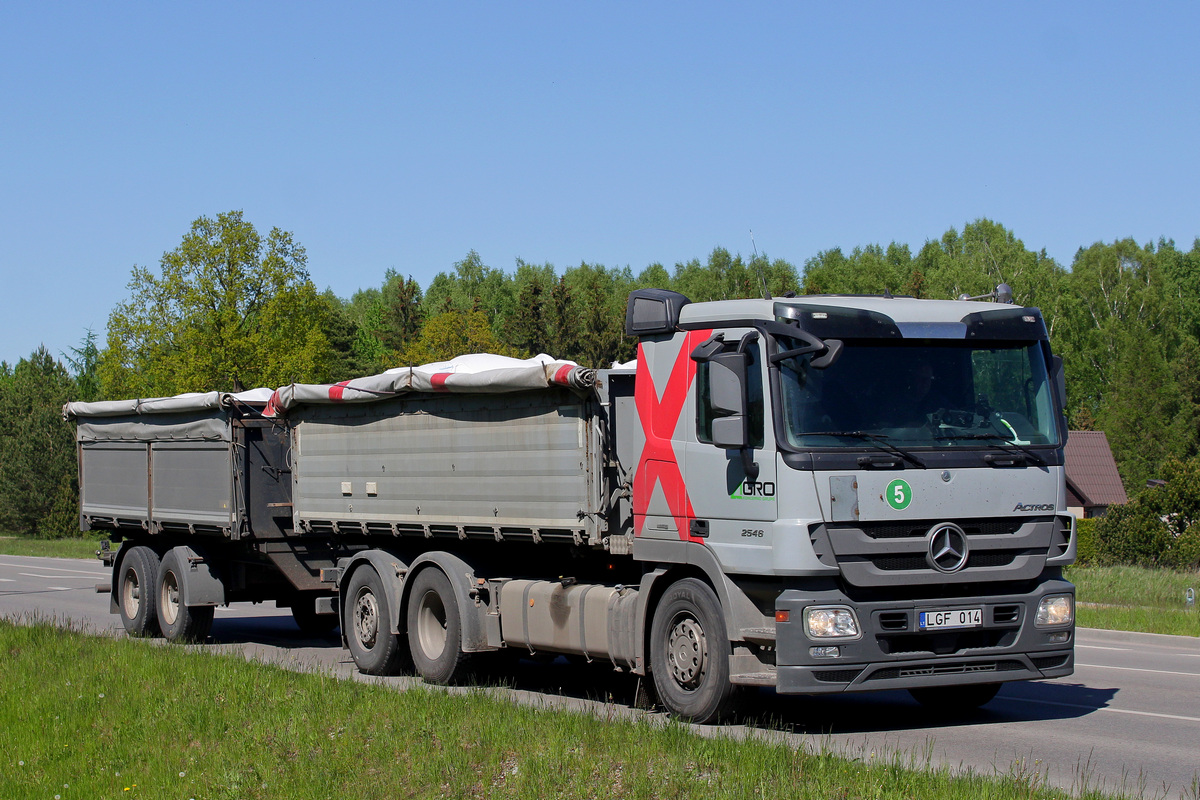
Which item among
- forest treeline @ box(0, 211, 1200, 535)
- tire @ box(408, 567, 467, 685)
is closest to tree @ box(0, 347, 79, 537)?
forest treeline @ box(0, 211, 1200, 535)

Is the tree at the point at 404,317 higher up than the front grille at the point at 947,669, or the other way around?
the tree at the point at 404,317

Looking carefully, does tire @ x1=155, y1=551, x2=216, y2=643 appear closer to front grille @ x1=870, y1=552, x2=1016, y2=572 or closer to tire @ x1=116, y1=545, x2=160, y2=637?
tire @ x1=116, y1=545, x2=160, y2=637

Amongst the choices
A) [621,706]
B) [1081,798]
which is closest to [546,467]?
[621,706]

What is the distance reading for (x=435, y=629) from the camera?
12125 millimetres

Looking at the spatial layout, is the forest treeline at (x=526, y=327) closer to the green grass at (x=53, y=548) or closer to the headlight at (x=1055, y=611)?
the green grass at (x=53, y=548)

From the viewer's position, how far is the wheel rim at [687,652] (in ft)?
29.8

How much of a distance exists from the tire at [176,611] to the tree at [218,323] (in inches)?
1450

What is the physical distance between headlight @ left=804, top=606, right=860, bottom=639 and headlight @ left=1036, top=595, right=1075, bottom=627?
1455mm

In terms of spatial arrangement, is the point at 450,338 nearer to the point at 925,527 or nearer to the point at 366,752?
the point at 366,752

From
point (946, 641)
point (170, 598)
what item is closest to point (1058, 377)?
point (946, 641)

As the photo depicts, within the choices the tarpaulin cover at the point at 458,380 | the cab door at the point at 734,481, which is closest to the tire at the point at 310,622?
the tarpaulin cover at the point at 458,380

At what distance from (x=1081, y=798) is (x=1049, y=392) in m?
3.52

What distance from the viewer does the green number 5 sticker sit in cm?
841

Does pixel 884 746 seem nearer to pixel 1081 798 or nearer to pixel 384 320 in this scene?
pixel 1081 798
